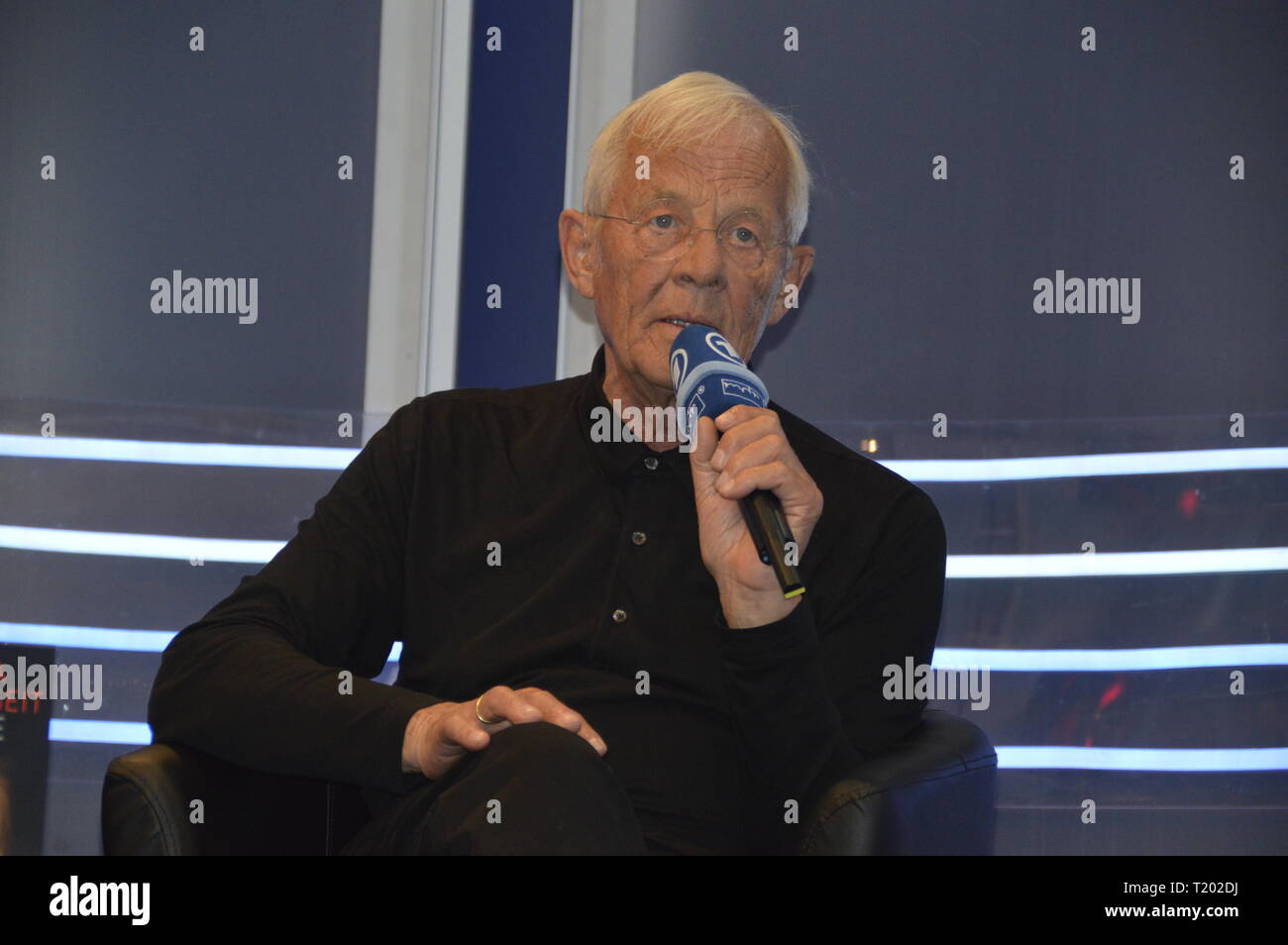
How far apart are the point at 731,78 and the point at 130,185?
4.59 ft

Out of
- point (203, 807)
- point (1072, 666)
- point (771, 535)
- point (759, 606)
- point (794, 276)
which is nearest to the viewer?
point (771, 535)

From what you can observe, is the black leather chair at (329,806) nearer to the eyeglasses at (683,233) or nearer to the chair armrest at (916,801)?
the chair armrest at (916,801)

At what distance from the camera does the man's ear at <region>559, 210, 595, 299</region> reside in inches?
81.4

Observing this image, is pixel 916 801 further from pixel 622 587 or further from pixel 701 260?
pixel 701 260

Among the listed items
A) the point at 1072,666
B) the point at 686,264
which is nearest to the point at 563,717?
the point at 686,264

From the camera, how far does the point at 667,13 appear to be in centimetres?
283

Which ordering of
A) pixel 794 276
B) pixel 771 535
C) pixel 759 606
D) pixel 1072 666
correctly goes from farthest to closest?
pixel 1072 666 < pixel 794 276 < pixel 759 606 < pixel 771 535

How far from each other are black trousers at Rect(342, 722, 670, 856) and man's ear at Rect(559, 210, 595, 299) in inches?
38.0

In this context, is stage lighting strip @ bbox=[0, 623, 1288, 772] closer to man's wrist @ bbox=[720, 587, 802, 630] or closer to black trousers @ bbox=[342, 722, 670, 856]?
man's wrist @ bbox=[720, 587, 802, 630]

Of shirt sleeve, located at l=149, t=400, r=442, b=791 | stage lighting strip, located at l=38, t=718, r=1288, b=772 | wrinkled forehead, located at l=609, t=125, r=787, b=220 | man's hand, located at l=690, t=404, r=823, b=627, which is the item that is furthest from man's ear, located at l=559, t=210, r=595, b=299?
stage lighting strip, located at l=38, t=718, r=1288, b=772

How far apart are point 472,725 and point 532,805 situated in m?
0.21

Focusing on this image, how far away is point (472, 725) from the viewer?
53.7 inches

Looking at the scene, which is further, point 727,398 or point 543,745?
point 727,398

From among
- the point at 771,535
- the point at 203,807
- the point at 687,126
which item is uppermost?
the point at 687,126
